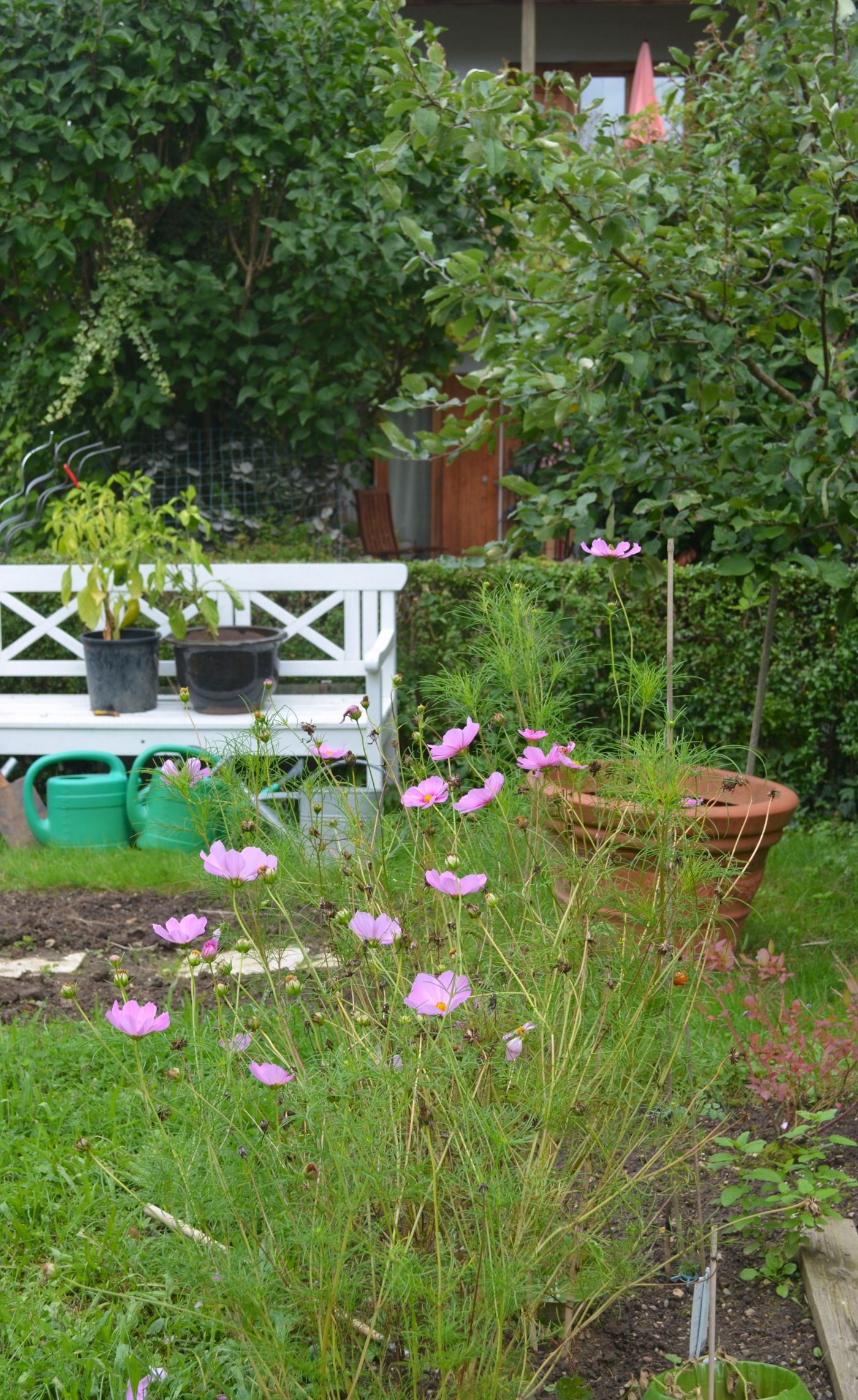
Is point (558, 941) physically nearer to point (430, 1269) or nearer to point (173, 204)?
point (430, 1269)

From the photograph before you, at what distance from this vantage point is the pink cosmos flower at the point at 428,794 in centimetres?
185

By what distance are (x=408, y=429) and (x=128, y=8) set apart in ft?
20.5

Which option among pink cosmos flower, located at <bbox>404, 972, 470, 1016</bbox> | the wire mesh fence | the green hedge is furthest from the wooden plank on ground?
the wire mesh fence

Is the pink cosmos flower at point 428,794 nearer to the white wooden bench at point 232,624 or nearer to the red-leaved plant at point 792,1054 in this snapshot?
the red-leaved plant at point 792,1054

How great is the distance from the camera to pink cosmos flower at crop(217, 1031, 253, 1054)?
1611 millimetres

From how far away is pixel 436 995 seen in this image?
4.91 feet

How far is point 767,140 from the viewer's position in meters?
3.95

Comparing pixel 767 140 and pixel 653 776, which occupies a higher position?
pixel 767 140

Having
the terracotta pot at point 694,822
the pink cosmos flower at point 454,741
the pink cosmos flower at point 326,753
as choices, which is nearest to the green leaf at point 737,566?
the terracotta pot at point 694,822

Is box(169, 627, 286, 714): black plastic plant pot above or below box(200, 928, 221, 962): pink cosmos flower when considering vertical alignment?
below

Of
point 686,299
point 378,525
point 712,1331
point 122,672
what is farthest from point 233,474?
point 712,1331

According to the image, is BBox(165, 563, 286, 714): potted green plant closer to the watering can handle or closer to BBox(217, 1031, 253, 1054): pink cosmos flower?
the watering can handle

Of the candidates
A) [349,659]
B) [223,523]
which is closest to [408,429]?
[223,523]

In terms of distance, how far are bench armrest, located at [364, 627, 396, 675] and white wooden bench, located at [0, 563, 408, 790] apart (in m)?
0.01
